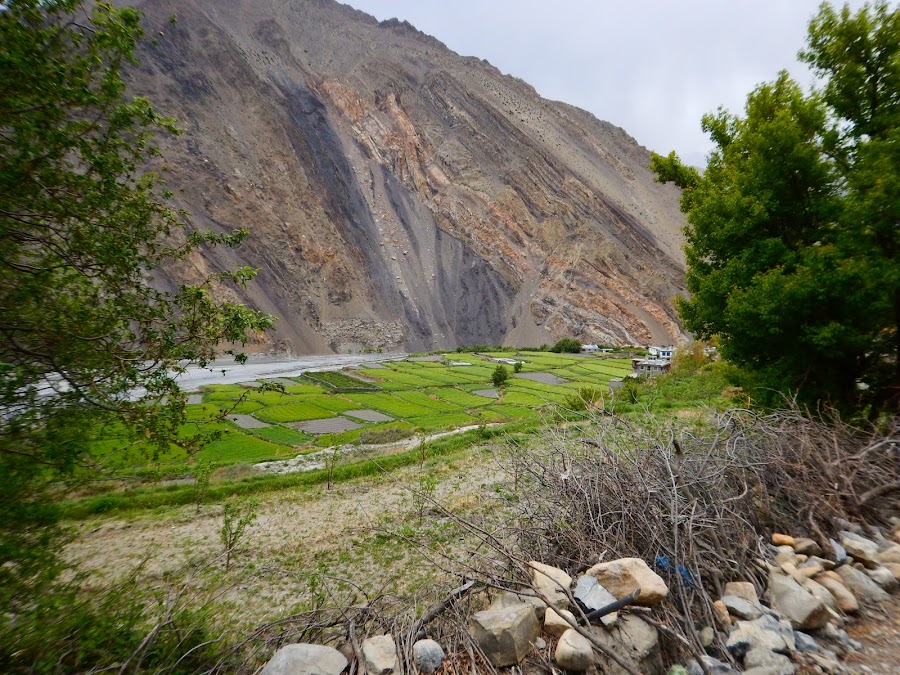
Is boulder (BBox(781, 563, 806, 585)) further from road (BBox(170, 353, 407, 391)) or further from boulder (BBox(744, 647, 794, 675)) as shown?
road (BBox(170, 353, 407, 391))

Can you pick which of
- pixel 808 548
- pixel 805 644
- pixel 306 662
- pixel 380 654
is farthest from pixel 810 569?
pixel 306 662

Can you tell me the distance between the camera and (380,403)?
3425 centimetres

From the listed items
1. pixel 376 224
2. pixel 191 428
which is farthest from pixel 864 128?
pixel 376 224

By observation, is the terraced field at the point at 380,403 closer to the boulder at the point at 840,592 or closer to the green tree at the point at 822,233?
the green tree at the point at 822,233

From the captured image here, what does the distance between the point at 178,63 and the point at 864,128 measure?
3545 inches

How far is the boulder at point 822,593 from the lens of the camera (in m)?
3.56

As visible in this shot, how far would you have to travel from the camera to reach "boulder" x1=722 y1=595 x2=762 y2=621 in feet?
10.9

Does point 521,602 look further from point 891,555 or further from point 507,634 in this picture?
point 891,555

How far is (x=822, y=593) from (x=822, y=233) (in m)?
7.59

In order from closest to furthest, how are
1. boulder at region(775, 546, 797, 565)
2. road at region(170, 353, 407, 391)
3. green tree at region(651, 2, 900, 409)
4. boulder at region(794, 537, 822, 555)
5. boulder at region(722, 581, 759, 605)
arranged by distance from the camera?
boulder at region(722, 581, 759, 605) < boulder at region(775, 546, 797, 565) < boulder at region(794, 537, 822, 555) < green tree at region(651, 2, 900, 409) < road at region(170, 353, 407, 391)

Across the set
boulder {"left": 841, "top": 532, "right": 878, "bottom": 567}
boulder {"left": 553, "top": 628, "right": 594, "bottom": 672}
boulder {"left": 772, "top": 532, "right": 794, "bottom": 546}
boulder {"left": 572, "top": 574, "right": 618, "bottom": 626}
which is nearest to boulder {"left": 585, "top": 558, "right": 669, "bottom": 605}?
boulder {"left": 572, "top": 574, "right": 618, "bottom": 626}

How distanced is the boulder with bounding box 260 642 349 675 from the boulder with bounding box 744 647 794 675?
2.99 meters

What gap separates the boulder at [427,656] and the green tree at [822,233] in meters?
8.17

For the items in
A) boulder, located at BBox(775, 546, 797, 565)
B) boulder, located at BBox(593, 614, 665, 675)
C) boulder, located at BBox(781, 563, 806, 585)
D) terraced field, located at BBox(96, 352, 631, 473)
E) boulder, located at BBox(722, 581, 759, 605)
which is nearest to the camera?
boulder, located at BBox(593, 614, 665, 675)
